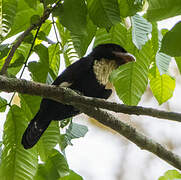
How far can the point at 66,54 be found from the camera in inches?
107

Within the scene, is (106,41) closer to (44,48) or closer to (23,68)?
(44,48)

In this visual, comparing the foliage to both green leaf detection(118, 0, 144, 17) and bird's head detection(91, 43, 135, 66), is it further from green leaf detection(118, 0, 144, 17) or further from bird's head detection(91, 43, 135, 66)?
bird's head detection(91, 43, 135, 66)

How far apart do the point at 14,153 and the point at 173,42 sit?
142 cm

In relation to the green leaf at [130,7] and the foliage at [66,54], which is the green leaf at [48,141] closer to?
the foliage at [66,54]

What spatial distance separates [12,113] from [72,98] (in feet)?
1.33

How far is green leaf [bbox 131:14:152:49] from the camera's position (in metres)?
2.09

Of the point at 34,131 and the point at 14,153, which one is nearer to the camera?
the point at 14,153

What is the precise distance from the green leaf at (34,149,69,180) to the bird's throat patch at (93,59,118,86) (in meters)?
0.76

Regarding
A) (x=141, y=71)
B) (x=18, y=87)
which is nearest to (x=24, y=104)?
(x=18, y=87)

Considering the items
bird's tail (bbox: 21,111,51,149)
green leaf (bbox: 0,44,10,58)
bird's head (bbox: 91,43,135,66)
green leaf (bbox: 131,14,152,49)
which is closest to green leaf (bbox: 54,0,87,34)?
green leaf (bbox: 131,14,152,49)

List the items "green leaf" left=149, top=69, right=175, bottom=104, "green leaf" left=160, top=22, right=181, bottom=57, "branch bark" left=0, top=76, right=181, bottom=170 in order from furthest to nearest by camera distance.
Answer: "green leaf" left=149, top=69, right=175, bottom=104 → "branch bark" left=0, top=76, right=181, bottom=170 → "green leaf" left=160, top=22, right=181, bottom=57

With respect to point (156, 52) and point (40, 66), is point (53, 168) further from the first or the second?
point (156, 52)

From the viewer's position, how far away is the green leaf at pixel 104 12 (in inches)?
74.5

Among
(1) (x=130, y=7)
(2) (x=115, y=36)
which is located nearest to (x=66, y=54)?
(2) (x=115, y=36)
